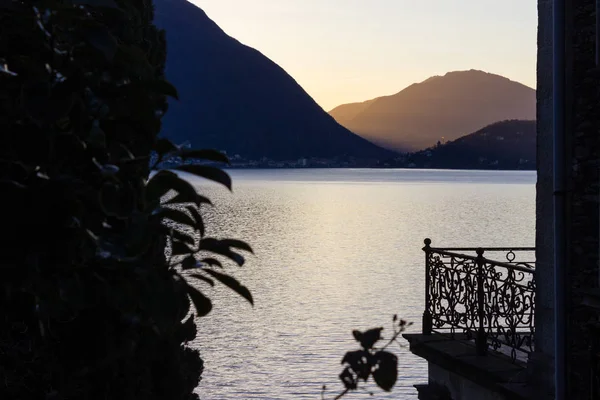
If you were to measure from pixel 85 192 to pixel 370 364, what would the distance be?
705 mm

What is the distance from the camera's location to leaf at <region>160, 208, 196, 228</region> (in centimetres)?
194

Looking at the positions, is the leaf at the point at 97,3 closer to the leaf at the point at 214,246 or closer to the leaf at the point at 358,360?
the leaf at the point at 214,246

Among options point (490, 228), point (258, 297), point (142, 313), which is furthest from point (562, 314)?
point (490, 228)

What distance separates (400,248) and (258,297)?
25.8m

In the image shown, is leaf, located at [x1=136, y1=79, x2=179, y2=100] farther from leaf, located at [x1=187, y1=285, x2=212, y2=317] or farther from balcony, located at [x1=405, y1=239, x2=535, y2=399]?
balcony, located at [x1=405, y1=239, x2=535, y2=399]

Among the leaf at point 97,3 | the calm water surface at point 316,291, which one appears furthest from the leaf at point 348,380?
the calm water surface at point 316,291

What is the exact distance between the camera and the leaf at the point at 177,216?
1.94 metres

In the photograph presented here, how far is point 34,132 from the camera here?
179cm

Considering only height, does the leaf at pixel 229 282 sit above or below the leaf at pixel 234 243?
below

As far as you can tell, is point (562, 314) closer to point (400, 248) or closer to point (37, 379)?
point (37, 379)

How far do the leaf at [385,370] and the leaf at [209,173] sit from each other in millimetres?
495

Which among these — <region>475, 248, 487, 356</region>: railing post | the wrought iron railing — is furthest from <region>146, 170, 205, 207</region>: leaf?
<region>475, 248, 487, 356</region>: railing post

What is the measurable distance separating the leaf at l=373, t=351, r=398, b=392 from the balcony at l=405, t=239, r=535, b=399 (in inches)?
291

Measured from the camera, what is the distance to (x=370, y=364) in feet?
6.07
